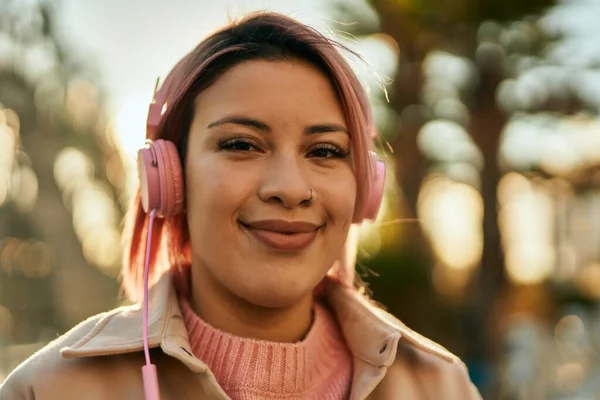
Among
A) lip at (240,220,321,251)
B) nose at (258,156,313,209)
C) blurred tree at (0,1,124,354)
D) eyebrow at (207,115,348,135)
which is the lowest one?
blurred tree at (0,1,124,354)

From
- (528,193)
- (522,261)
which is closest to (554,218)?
(522,261)

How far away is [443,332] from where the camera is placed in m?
14.1

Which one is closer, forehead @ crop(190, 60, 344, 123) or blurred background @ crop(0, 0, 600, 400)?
forehead @ crop(190, 60, 344, 123)

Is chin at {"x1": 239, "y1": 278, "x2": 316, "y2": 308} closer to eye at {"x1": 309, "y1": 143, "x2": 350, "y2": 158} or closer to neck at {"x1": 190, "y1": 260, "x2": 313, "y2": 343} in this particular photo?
neck at {"x1": 190, "y1": 260, "x2": 313, "y2": 343}

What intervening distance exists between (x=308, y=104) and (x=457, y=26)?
11413 mm

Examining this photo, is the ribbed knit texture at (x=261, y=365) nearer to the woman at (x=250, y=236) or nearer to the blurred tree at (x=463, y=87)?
the woman at (x=250, y=236)

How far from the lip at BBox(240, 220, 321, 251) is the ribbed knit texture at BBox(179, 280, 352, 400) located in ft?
1.00

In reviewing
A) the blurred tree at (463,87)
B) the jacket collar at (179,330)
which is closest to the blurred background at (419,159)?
the blurred tree at (463,87)

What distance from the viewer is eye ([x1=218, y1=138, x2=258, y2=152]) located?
2.15 metres

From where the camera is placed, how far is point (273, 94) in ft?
7.09

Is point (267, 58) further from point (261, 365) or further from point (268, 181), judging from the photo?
point (261, 365)

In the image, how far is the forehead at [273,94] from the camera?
215 centimetres

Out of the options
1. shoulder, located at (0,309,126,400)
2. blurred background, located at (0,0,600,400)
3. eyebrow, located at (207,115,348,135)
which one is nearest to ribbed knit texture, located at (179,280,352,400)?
shoulder, located at (0,309,126,400)

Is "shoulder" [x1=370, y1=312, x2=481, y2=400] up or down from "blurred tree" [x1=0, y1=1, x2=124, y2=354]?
up
